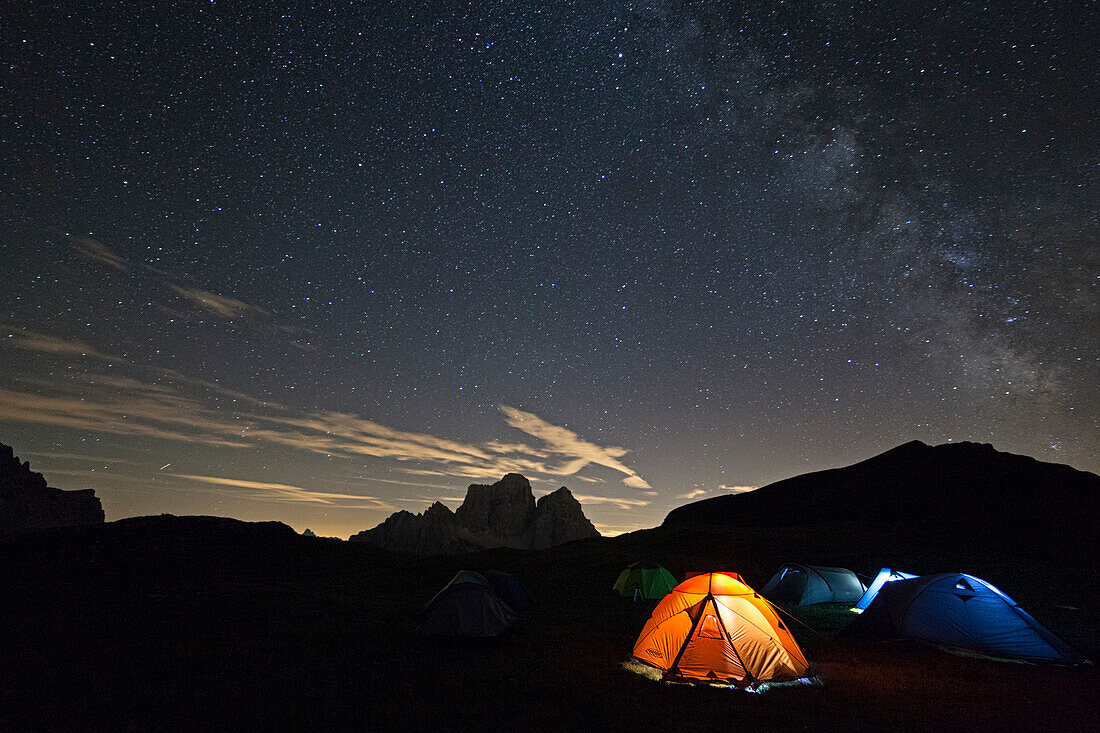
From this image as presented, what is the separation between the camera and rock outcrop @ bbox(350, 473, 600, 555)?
126500 millimetres

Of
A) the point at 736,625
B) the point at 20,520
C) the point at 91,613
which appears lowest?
the point at 20,520

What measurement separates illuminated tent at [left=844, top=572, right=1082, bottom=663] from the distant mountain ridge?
50091 mm

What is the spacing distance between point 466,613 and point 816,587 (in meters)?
17.0

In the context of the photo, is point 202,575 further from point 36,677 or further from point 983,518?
point 983,518

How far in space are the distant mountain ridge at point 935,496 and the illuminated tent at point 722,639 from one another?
5651cm

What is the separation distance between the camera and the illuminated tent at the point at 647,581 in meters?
22.9

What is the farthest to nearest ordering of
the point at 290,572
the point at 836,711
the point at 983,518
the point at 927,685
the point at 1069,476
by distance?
the point at 1069,476
the point at 983,518
the point at 290,572
the point at 927,685
the point at 836,711

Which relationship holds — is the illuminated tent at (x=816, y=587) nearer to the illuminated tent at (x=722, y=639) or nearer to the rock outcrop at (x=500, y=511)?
the illuminated tent at (x=722, y=639)

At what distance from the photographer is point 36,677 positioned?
10594 millimetres

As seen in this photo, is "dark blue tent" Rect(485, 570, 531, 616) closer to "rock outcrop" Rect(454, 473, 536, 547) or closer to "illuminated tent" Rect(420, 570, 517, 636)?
"illuminated tent" Rect(420, 570, 517, 636)

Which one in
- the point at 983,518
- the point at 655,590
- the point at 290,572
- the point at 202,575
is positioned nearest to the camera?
the point at 655,590

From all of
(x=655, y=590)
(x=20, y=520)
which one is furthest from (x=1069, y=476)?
(x=20, y=520)

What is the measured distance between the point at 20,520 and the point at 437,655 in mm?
124671

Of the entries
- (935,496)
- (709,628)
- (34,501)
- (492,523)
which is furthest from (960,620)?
(34,501)
